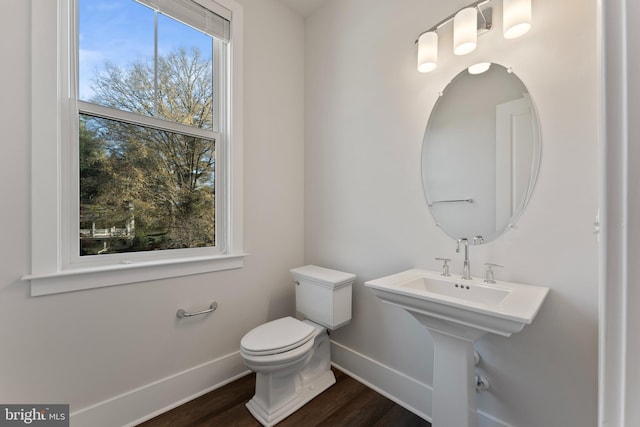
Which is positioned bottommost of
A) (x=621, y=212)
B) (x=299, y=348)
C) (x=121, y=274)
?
(x=299, y=348)

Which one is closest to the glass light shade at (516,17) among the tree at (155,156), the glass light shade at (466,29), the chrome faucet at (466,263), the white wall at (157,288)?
the glass light shade at (466,29)

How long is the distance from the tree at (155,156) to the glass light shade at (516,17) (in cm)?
175

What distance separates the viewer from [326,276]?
190cm

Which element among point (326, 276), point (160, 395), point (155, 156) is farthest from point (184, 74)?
point (160, 395)

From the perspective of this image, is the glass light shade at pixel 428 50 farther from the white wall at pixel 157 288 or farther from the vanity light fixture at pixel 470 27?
the white wall at pixel 157 288

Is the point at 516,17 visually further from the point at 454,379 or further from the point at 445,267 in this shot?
the point at 454,379

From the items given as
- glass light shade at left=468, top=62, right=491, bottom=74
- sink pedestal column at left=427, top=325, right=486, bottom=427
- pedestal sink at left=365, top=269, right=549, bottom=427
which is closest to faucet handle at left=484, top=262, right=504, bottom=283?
pedestal sink at left=365, top=269, right=549, bottom=427

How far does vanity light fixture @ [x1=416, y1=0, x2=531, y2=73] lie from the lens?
47.6 inches

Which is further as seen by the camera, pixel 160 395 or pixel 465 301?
pixel 160 395

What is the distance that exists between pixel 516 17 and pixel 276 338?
6.45 ft

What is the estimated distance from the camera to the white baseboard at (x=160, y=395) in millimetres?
1419

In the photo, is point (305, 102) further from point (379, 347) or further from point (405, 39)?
point (379, 347)

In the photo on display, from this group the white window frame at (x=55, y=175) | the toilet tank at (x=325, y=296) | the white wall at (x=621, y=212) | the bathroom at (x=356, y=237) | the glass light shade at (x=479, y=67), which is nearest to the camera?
the white wall at (x=621, y=212)

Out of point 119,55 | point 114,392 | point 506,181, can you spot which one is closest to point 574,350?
point 506,181
